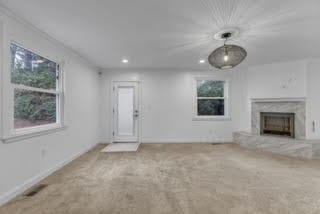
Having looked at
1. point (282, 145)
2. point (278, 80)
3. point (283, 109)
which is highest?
point (278, 80)

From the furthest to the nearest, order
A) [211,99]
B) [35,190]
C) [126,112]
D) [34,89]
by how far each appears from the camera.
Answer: [211,99] → [126,112] → [34,89] → [35,190]

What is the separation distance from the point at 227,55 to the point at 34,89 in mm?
3108

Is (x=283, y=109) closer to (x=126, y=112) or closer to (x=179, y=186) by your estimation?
(x=179, y=186)

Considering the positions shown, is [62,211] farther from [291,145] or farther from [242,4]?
[291,145]

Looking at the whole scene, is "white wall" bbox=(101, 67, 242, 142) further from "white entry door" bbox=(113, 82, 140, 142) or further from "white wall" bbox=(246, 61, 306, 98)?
"white wall" bbox=(246, 61, 306, 98)

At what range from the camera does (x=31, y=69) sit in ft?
9.50

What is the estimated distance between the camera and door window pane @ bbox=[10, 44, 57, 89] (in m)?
2.53

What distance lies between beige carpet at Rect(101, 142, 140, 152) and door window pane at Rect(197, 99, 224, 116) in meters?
2.46

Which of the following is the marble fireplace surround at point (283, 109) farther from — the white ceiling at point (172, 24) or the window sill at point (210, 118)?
the white ceiling at point (172, 24)

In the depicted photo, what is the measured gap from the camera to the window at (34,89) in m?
2.57

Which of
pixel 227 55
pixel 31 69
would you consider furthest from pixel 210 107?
pixel 31 69

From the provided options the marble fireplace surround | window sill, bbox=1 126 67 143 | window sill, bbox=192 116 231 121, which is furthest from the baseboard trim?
the marble fireplace surround

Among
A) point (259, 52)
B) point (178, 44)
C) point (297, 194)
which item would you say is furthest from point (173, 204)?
point (259, 52)

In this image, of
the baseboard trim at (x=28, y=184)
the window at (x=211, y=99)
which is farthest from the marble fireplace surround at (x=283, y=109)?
the baseboard trim at (x=28, y=184)
